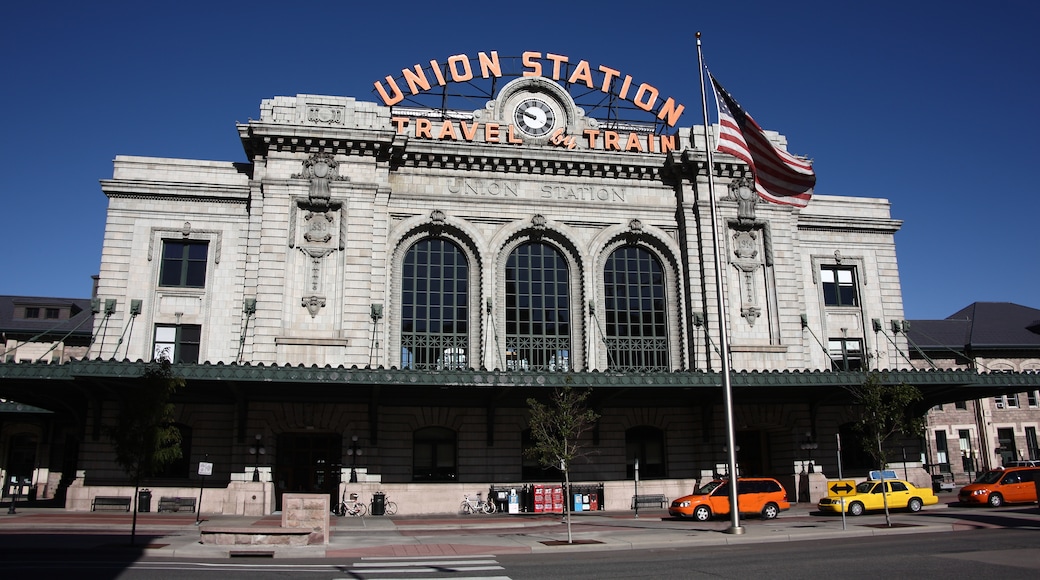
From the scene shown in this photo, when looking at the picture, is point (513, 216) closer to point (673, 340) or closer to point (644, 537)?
point (673, 340)

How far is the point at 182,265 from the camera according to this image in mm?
38438

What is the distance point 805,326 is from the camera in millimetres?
42531

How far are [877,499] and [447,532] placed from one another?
17.7 meters

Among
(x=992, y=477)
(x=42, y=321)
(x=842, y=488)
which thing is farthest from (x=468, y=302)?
(x=42, y=321)

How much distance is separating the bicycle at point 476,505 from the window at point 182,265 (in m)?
16.2

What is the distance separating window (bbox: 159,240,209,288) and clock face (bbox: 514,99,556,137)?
17.5 m

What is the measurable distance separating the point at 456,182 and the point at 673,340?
45.5 ft

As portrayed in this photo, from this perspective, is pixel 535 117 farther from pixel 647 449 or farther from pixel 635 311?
pixel 647 449

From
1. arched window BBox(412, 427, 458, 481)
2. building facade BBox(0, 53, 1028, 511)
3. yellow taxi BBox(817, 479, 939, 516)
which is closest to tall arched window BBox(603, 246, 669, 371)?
building facade BBox(0, 53, 1028, 511)

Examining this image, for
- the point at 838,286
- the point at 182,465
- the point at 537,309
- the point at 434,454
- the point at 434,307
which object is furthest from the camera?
the point at 838,286

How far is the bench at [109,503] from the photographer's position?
33.7 meters

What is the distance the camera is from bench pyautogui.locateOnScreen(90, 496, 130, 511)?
3372 cm

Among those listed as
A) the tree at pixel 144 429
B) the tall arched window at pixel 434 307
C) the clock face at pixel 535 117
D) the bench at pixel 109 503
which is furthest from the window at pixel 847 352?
the bench at pixel 109 503

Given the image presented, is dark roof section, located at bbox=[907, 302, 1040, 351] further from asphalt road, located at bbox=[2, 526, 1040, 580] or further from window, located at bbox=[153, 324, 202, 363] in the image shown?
window, located at bbox=[153, 324, 202, 363]
